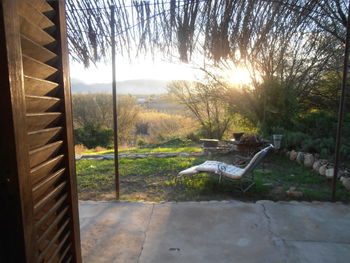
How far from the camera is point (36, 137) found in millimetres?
816

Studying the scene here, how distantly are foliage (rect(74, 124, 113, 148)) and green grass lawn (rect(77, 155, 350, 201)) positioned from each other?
25.5 feet

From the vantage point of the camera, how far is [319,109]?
675 centimetres

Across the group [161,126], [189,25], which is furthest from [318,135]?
[161,126]

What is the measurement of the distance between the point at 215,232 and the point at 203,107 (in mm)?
7809

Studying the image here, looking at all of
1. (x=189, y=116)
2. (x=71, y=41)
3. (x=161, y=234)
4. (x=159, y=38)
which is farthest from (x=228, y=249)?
(x=189, y=116)

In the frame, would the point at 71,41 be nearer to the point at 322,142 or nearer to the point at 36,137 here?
the point at 36,137

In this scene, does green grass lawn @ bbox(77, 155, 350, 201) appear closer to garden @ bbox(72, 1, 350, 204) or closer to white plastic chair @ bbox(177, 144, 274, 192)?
garden @ bbox(72, 1, 350, 204)

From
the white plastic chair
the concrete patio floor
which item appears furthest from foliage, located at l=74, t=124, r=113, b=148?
the concrete patio floor

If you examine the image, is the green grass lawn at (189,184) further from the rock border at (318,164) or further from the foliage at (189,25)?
the foliage at (189,25)

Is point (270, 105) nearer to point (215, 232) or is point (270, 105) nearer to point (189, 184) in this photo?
point (189, 184)

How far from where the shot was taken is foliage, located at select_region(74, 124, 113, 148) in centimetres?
1245

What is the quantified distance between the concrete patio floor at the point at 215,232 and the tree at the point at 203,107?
6.23 meters

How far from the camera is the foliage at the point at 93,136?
40.9 ft

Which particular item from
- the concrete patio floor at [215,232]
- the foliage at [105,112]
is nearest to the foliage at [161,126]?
the foliage at [105,112]
